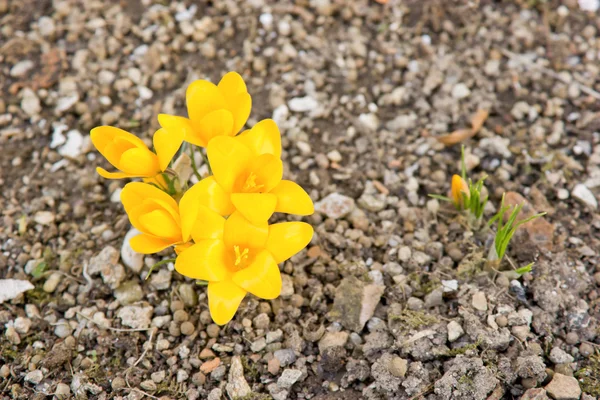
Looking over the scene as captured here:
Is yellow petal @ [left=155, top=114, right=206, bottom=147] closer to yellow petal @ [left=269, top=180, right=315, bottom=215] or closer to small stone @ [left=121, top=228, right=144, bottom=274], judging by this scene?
yellow petal @ [left=269, top=180, right=315, bottom=215]

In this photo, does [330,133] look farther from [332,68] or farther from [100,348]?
[100,348]

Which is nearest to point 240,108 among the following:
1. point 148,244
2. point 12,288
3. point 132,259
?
point 148,244

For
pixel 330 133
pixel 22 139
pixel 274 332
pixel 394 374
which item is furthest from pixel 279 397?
pixel 22 139

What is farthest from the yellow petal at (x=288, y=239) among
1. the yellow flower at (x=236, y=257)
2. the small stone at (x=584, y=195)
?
the small stone at (x=584, y=195)

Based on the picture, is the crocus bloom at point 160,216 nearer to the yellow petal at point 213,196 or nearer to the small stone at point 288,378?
the yellow petal at point 213,196

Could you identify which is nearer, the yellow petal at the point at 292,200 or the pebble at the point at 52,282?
the yellow petal at the point at 292,200

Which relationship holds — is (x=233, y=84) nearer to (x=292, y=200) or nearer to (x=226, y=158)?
(x=226, y=158)

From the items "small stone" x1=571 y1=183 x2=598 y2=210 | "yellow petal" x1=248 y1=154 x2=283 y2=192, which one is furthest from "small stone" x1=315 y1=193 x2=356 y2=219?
"small stone" x1=571 y1=183 x2=598 y2=210
